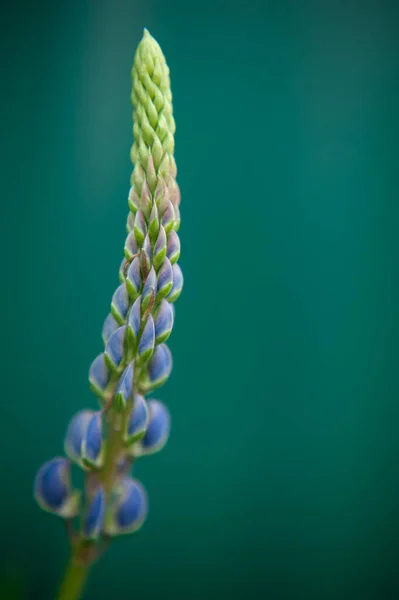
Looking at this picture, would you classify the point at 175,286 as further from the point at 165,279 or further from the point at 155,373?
the point at 155,373

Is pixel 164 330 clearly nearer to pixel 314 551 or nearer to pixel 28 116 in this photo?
pixel 28 116

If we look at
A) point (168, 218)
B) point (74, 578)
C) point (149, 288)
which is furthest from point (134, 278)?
point (74, 578)

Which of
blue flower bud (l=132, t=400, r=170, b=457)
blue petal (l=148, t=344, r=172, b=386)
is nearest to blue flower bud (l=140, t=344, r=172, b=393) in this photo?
blue petal (l=148, t=344, r=172, b=386)

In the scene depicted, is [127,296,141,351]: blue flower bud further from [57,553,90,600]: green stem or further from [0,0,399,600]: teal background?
[0,0,399,600]: teal background

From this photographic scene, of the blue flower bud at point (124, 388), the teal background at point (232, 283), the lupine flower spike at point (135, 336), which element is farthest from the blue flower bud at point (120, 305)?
the teal background at point (232, 283)

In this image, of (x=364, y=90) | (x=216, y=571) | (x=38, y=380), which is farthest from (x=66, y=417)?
(x=364, y=90)

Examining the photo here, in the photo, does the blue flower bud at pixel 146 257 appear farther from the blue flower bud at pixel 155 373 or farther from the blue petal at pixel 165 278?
the blue flower bud at pixel 155 373

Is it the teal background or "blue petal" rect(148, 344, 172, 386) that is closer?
"blue petal" rect(148, 344, 172, 386)
